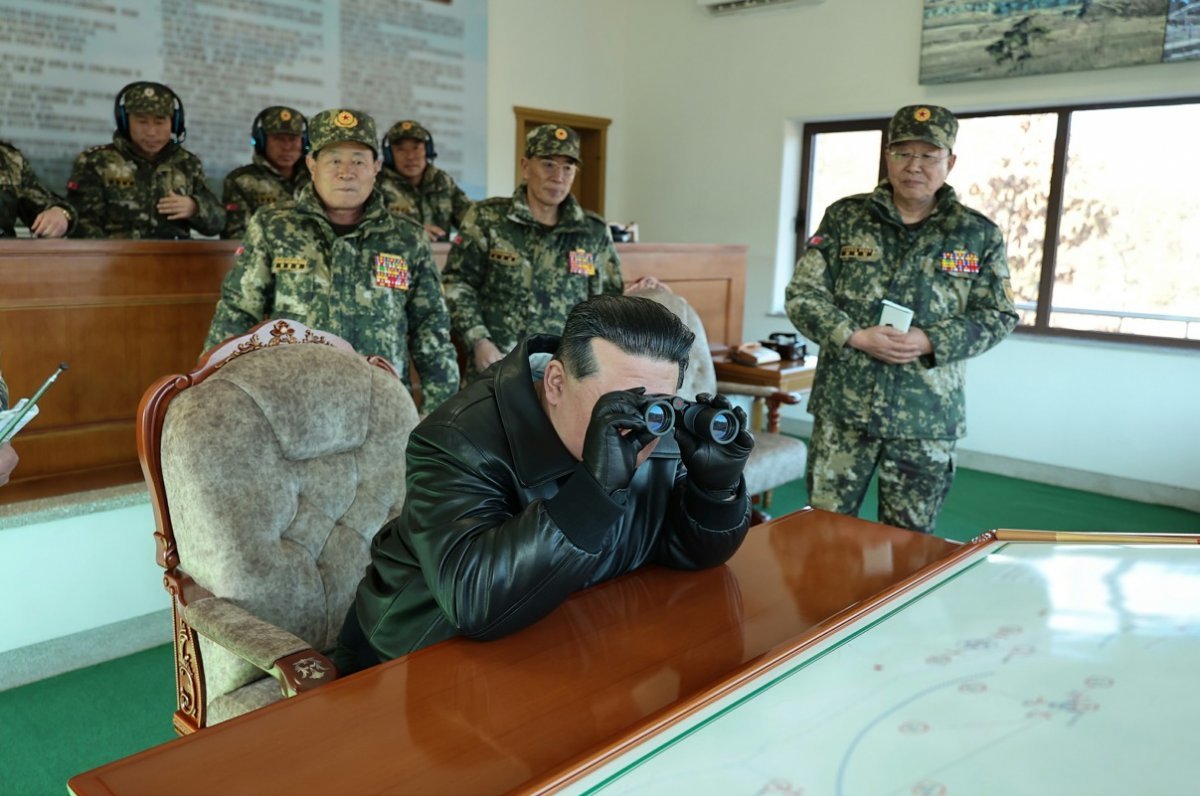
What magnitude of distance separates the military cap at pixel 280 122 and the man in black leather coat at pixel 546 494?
10.9ft

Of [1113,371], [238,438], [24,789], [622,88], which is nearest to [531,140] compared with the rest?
[238,438]

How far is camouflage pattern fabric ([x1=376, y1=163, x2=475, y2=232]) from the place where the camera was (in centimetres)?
462

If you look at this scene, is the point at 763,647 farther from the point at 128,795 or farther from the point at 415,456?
the point at 128,795

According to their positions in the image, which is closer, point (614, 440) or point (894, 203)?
point (614, 440)

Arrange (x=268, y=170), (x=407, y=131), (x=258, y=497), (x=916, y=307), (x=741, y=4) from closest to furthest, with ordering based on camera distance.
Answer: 1. (x=258, y=497)
2. (x=916, y=307)
3. (x=268, y=170)
4. (x=407, y=131)
5. (x=741, y=4)

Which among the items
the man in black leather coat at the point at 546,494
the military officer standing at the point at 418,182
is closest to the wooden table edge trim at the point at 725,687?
the man in black leather coat at the point at 546,494

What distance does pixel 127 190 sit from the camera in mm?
3875

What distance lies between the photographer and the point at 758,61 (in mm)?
5949

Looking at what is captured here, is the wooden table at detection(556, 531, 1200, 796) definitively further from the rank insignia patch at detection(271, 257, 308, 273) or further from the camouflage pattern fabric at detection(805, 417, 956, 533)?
the rank insignia patch at detection(271, 257, 308, 273)

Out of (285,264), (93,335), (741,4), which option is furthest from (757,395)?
(741,4)

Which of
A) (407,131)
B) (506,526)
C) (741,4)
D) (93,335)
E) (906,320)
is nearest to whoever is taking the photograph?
(506,526)

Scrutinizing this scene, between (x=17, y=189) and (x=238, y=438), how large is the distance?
9.10ft

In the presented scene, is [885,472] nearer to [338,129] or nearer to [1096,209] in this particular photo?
[338,129]

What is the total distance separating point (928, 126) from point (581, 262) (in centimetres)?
123
